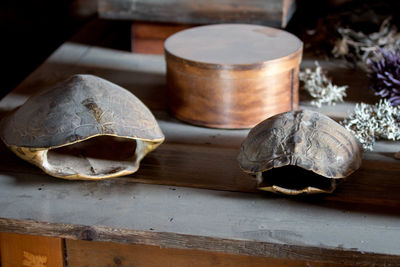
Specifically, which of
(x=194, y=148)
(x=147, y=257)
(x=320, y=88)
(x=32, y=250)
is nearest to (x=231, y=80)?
(x=194, y=148)

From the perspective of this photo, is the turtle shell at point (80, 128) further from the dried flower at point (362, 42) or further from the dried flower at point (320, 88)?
the dried flower at point (362, 42)

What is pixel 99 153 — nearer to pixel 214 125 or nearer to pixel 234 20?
pixel 214 125

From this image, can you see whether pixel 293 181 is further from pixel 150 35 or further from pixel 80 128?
pixel 150 35

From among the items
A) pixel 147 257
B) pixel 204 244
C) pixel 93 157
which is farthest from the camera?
pixel 93 157

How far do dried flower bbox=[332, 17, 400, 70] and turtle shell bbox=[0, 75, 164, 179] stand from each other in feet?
2.83

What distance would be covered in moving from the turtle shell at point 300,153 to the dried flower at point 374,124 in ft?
0.53

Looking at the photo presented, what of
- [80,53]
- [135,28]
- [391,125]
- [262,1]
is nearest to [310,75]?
[262,1]

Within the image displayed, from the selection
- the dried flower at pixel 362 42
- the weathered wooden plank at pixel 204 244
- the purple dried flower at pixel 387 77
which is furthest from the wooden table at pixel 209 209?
the dried flower at pixel 362 42

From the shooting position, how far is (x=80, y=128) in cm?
119

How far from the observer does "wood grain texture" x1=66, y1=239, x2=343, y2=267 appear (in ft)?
3.76

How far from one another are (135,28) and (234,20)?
13.3 inches

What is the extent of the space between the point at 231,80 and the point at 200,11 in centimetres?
52

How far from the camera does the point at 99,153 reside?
1.34 meters

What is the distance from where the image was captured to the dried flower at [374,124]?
1389mm
